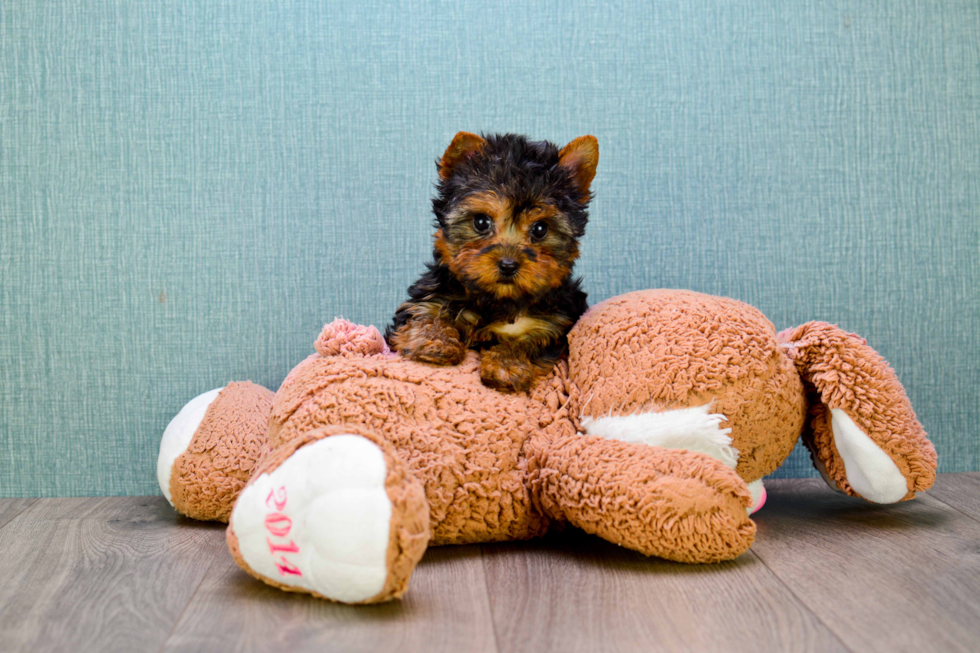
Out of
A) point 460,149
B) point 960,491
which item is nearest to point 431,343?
point 460,149

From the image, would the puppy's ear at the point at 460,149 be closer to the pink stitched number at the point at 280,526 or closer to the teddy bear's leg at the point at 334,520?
the teddy bear's leg at the point at 334,520

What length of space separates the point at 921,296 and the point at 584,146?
1.23 m

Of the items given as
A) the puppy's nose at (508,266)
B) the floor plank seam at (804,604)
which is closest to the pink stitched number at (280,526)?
the puppy's nose at (508,266)

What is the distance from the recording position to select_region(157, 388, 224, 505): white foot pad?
71.7 inches

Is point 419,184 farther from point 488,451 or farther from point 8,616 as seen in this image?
point 8,616

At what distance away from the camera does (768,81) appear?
217 cm

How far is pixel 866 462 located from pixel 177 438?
156cm

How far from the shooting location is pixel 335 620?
48.4 inches

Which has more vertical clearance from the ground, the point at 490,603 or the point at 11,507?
the point at 490,603

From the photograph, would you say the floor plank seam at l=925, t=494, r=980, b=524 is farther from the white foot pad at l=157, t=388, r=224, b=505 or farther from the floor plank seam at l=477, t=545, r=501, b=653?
the white foot pad at l=157, t=388, r=224, b=505

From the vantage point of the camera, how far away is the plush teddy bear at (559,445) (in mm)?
1236

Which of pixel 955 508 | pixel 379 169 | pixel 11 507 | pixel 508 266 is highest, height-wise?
pixel 379 169

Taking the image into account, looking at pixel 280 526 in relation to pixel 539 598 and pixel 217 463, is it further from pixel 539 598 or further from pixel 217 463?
pixel 217 463

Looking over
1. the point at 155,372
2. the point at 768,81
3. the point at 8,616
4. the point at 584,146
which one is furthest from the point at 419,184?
the point at 8,616
